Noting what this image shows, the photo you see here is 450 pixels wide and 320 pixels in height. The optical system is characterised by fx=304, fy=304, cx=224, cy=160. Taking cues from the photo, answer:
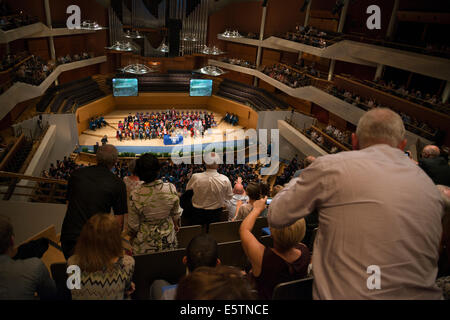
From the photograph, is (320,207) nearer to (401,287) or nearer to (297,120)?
(401,287)

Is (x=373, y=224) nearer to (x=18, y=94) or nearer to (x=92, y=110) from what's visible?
(x=18, y=94)

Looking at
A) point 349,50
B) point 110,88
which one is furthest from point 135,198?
point 110,88

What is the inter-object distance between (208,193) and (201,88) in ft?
66.9

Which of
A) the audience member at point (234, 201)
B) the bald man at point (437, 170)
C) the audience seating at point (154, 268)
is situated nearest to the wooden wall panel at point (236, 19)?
the audience member at point (234, 201)

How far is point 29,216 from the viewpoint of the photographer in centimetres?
535

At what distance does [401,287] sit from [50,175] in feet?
40.5

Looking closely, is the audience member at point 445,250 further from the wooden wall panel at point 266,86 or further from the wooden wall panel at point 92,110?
the wooden wall panel at point 266,86

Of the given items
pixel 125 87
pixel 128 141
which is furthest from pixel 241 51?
pixel 128 141

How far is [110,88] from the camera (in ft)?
70.6

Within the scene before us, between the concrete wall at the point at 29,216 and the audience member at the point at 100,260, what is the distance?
4186 mm

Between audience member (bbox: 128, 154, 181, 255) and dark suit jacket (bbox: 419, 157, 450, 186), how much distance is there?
3.10 meters

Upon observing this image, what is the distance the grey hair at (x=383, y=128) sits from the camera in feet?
4.41

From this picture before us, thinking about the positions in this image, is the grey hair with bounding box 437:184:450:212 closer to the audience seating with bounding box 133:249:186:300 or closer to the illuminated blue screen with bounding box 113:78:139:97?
the audience seating with bounding box 133:249:186:300
